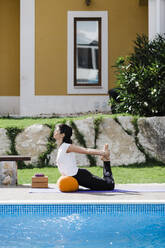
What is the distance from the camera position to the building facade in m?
16.7

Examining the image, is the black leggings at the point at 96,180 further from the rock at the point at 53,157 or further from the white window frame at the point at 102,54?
the white window frame at the point at 102,54

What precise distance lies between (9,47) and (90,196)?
10.7 metres

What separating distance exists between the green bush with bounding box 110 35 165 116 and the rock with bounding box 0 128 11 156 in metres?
2.74

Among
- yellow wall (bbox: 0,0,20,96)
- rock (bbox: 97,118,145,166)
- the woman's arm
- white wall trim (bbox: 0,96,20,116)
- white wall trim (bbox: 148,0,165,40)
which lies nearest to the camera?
the woman's arm

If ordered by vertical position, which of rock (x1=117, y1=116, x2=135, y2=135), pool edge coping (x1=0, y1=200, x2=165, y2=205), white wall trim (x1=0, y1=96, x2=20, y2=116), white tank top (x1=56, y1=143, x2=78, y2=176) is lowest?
pool edge coping (x1=0, y1=200, x2=165, y2=205)

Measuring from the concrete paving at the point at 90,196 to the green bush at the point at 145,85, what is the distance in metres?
3.64

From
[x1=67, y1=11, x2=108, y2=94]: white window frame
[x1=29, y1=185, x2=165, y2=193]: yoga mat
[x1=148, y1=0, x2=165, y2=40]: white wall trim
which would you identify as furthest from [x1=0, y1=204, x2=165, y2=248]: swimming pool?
[x1=67, y1=11, x2=108, y2=94]: white window frame

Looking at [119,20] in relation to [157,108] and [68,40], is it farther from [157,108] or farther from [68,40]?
[157,108]

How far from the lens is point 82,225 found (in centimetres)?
706

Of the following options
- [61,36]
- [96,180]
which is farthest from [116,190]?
[61,36]

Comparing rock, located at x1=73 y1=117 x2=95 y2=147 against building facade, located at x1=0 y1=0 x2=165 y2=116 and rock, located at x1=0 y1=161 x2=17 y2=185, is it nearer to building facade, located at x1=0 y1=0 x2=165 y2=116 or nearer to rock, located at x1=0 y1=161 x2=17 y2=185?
rock, located at x1=0 y1=161 x2=17 y2=185

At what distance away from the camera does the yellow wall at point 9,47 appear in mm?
17797

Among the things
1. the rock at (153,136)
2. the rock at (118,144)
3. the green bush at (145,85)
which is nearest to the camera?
the rock at (118,144)

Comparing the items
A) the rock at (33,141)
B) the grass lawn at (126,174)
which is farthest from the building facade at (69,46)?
the grass lawn at (126,174)
